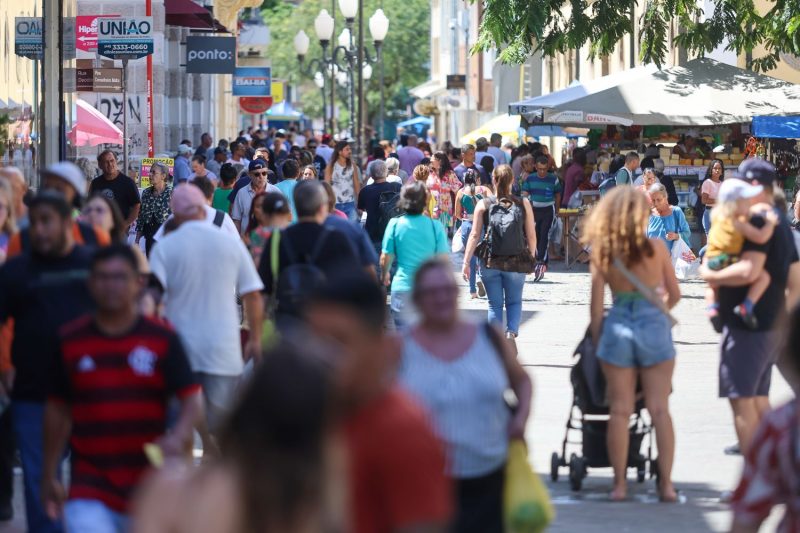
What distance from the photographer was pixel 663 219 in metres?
18.1

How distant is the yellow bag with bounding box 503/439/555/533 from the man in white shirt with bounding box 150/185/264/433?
8.15 feet

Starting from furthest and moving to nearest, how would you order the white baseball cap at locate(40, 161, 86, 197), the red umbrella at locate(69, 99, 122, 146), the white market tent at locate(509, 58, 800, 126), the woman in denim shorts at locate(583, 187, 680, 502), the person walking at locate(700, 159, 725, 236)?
the white market tent at locate(509, 58, 800, 126), the red umbrella at locate(69, 99, 122, 146), the person walking at locate(700, 159, 725, 236), the woman in denim shorts at locate(583, 187, 680, 502), the white baseball cap at locate(40, 161, 86, 197)

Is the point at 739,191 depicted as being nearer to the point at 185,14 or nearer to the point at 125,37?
Answer: the point at 125,37

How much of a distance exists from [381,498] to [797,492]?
4.52ft

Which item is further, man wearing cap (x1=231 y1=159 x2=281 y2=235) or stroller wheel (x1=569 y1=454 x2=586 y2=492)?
man wearing cap (x1=231 y1=159 x2=281 y2=235)

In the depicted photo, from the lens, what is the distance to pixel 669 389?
9.16 m

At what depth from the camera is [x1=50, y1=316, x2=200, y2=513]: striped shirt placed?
5957 millimetres

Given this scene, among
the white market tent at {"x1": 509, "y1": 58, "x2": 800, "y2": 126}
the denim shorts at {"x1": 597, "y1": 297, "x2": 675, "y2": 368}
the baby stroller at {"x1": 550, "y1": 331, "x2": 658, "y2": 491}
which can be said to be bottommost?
the baby stroller at {"x1": 550, "y1": 331, "x2": 658, "y2": 491}

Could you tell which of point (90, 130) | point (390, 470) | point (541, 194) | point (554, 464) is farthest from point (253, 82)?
point (390, 470)

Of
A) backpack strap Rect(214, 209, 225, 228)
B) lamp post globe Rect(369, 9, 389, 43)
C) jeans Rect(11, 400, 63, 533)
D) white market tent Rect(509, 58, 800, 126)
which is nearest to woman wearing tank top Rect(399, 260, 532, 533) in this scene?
jeans Rect(11, 400, 63, 533)

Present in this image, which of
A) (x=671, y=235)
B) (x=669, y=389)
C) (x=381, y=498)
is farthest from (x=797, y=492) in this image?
(x=671, y=235)

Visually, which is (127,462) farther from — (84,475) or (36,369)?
(36,369)

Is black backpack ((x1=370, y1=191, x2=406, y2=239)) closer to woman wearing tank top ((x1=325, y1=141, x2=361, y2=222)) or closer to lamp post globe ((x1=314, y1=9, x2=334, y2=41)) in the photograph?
woman wearing tank top ((x1=325, y1=141, x2=361, y2=222))

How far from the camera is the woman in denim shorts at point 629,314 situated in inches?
350
